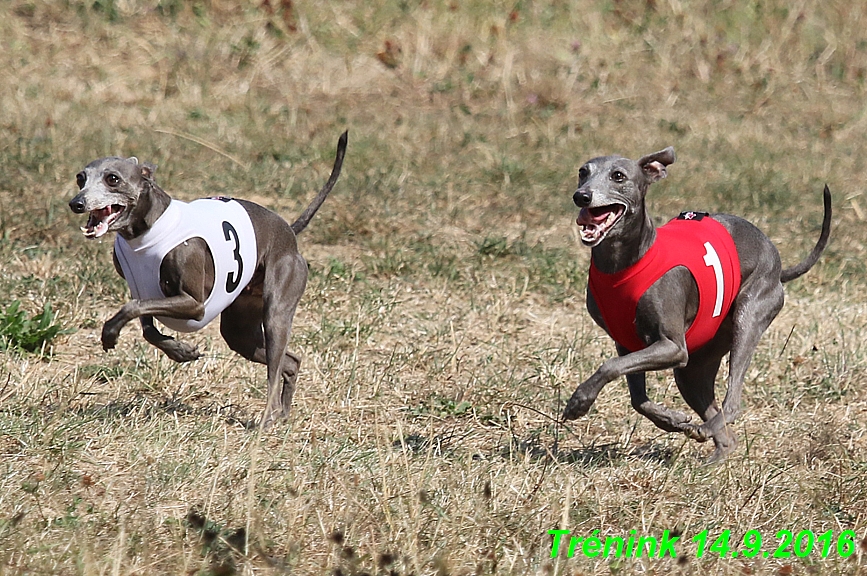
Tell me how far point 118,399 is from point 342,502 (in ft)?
5.73

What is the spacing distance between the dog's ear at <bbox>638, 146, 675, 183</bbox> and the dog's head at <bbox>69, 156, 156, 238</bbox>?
81.9 inches

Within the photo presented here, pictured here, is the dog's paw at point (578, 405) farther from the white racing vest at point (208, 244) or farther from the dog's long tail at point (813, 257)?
the white racing vest at point (208, 244)

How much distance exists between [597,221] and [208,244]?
164 cm

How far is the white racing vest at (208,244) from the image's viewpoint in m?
4.91

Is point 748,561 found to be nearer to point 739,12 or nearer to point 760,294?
point 760,294

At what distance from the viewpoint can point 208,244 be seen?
4.99 metres

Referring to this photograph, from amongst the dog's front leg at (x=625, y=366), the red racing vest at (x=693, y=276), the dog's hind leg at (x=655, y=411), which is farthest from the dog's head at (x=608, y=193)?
the dog's hind leg at (x=655, y=411)

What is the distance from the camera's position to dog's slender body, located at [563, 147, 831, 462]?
4.64 m

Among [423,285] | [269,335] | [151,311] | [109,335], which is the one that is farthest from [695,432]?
[423,285]

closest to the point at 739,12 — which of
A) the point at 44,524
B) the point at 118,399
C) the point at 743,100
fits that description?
the point at 743,100

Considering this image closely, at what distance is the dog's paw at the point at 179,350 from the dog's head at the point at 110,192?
54cm

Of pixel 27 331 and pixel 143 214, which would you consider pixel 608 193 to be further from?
pixel 27 331

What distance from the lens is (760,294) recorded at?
520 centimetres

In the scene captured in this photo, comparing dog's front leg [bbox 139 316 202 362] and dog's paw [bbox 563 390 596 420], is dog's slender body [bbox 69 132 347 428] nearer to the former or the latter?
dog's front leg [bbox 139 316 202 362]
